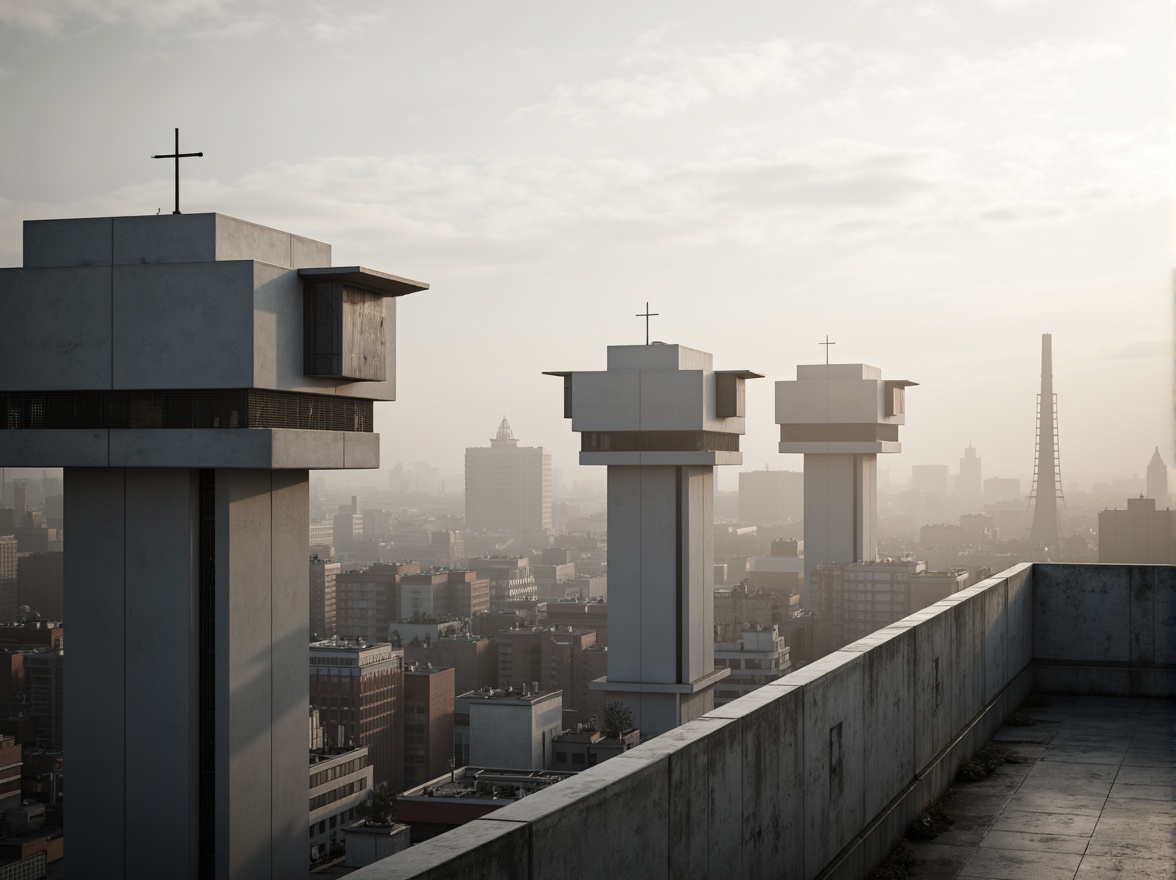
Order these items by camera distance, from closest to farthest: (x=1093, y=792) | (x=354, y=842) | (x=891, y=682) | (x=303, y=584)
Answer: (x=891, y=682) → (x=1093, y=792) → (x=303, y=584) → (x=354, y=842)

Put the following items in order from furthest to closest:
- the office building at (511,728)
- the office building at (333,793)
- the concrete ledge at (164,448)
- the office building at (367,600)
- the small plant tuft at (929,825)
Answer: the office building at (367,600), the office building at (511,728), the office building at (333,793), the concrete ledge at (164,448), the small plant tuft at (929,825)

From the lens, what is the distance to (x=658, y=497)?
1416 inches

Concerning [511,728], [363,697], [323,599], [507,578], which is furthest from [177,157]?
[507,578]

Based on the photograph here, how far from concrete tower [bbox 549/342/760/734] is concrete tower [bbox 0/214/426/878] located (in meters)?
20.2

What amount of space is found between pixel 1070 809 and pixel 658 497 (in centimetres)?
2834

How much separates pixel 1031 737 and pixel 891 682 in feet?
10.8

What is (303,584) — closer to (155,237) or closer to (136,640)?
(136,640)

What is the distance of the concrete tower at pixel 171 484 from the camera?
47.1ft

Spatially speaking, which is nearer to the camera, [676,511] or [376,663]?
[676,511]

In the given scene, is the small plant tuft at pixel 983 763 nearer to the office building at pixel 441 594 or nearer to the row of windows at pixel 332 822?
the row of windows at pixel 332 822

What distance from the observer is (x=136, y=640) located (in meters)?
14.7

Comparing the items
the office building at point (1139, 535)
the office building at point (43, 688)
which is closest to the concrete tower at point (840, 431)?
the office building at point (1139, 535)

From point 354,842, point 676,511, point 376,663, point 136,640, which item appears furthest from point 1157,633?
point 376,663

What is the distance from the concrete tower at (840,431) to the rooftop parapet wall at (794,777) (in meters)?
36.7
